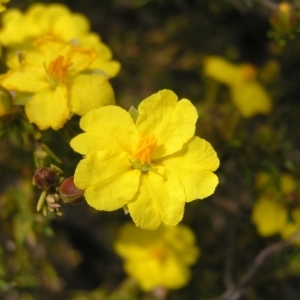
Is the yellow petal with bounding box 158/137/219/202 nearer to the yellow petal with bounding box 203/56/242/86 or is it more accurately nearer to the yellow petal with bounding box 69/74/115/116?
the yellow petal with bounding box 69/74/115/116

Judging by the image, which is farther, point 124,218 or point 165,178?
point 124,218

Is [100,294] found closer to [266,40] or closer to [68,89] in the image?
[68,89]

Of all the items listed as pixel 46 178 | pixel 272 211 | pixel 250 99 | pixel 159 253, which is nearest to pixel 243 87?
pixel 250 99

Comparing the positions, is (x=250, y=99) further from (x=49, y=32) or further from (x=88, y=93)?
(x=88, y=93)

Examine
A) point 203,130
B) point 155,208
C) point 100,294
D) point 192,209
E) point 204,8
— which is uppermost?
point 155,208

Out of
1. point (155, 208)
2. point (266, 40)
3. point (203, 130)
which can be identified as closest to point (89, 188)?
point (155, 208)

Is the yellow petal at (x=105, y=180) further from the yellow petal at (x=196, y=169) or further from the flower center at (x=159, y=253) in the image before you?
the flower center at (x=159, y=253)

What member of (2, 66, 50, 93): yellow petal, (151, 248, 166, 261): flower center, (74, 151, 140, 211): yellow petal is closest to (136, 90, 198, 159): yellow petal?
(74, 151, 140, 211): yellow petal
